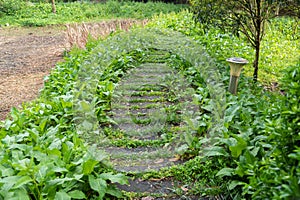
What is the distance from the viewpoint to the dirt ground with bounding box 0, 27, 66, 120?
4738 mm

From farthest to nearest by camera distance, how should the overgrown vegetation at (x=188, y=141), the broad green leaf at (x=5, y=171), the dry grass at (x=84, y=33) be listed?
the dry grass at (x=84, y=33)
the broad green leaf at (x=5, y=171)
the overgrown vegetation at (x=188, y=141)

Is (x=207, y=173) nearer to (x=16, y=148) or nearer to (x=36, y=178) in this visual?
(x=36, y=178)

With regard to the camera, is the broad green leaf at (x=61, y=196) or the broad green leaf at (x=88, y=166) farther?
the broad green leaf at (x=88, y=166)

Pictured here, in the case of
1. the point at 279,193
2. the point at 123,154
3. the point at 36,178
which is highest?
the point at 279,193

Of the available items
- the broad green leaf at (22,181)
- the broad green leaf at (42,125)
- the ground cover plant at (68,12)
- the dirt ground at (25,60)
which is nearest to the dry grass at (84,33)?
the dirt ground at (25,60)

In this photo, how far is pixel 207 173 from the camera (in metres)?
2.64

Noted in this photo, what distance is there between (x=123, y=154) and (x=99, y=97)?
45.2 inches

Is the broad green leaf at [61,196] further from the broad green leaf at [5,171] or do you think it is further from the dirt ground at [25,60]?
the dirt ground at [25,60]

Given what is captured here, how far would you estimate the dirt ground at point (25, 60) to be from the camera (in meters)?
4.74

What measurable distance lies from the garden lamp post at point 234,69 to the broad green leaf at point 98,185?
5.86 feet

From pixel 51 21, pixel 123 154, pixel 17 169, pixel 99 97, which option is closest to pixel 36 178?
pixel 17 169

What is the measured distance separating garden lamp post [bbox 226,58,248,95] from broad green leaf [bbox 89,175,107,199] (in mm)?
1785

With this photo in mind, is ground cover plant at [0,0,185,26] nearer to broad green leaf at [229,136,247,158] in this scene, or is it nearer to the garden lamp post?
the garden lamp post

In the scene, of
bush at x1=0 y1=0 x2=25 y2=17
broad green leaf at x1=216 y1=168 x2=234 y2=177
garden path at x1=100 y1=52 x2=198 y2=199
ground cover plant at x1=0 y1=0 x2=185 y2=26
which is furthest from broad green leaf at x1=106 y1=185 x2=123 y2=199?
bush at x1=0 y1=0 x2=25 y2=17
